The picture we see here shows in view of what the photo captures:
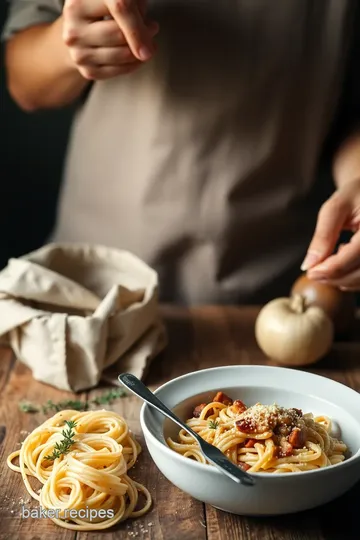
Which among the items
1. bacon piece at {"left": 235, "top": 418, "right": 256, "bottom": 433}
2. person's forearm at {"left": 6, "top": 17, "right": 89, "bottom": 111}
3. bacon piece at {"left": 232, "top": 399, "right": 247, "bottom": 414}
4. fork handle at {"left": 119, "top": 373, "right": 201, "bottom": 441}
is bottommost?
bacon piece at {"left": 232, "top": 399, "right": 247, "bottom": 414}

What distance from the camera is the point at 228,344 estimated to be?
1.64m

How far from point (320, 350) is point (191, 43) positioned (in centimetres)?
77

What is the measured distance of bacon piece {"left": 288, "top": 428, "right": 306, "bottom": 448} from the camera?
1100 millimetres

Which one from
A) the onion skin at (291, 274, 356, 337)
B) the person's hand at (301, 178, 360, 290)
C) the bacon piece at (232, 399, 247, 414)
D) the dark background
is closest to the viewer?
the bacon piece at (232, 399, 247, 414)

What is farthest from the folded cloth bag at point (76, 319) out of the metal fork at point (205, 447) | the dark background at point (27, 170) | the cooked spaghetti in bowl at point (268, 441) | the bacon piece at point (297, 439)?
the dark background at point (27, 170)

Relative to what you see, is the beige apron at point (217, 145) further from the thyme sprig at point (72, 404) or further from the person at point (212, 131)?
the thyme sprig at point (72, 404)

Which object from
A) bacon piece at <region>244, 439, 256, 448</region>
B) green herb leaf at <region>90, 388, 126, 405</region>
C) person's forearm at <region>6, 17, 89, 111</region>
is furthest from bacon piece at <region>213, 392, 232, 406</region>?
person's forearm at <region>6, 17, 89, 111</region>

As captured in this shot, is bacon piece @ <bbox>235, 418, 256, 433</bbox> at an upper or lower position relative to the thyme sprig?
upper

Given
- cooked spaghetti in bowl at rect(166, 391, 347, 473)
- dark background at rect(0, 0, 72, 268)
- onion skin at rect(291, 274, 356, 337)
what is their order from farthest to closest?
dark background at rect(0, 0, 72, 268)
onion skin at rect(291, 274, 356, 337)
cooked spaghetti in bowl at rect(166, 391, 347, 473)

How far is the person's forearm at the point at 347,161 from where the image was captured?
173 cm

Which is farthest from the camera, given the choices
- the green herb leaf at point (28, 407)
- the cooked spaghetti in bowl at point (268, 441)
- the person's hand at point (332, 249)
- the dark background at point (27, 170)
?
the dark background at point (27, 170)

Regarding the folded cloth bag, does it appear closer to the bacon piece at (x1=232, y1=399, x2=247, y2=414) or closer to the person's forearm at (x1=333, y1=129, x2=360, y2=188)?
the bacon piece at (x1=232, y1=399, x2=247, y2=414)

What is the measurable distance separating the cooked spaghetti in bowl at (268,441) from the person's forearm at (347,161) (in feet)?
2.42

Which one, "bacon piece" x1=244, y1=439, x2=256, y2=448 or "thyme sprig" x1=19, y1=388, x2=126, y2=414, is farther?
"thyme sprig" x1=19, y1=388, x2=126, y2=414
